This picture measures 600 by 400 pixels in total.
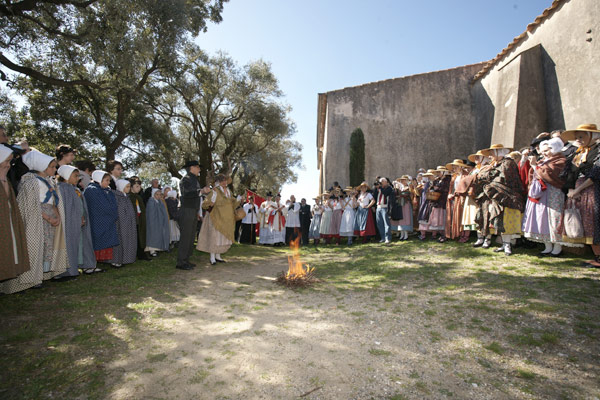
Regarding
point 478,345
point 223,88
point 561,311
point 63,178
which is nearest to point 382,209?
point 561,311

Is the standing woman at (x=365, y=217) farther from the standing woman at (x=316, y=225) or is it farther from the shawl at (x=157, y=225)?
the shawl at (x=157, y=225)

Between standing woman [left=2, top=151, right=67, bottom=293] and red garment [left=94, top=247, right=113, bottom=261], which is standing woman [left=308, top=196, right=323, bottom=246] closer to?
red garment [left=94, top=247, right=113, bottom=261]

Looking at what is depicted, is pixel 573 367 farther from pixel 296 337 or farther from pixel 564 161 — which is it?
pixel 564 161

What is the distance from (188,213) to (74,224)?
1.95 meters

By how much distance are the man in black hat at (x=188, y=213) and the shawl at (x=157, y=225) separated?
182 centimetres

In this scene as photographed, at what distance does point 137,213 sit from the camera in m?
6.92

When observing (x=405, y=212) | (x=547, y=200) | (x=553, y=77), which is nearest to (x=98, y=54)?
(x=405, y=212)

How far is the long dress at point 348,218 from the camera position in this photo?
10.6 meters

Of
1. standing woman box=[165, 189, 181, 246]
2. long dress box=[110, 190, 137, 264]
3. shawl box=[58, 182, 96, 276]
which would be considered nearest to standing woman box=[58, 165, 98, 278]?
shawl box=[58, 182, 96, 276]

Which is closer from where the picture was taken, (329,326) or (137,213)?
(329,326)

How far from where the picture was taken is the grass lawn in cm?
216

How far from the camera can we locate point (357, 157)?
16281mm

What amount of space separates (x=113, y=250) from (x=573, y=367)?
7.01 meters

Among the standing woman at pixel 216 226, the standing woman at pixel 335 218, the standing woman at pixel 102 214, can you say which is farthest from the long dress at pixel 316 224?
the standing woman at pixel 102 214
